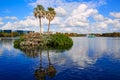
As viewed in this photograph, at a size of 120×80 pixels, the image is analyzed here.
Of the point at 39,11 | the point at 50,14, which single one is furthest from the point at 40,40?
the point at 50,14

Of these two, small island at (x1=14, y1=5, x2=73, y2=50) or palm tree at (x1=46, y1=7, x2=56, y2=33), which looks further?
palm tree at (x1=46, y1=7, x2=56, y2=33)

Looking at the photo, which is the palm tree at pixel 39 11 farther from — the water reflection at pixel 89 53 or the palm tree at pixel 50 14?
the water reflection at pixel 89 53

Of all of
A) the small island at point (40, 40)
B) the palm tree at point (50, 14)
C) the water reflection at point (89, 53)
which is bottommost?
the water reflection at point (89, 53)

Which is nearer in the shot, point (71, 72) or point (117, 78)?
point (117, 78)

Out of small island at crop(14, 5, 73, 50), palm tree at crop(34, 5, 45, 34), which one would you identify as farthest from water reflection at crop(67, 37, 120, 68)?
palm tree at crop(34, 5, 45, 34)

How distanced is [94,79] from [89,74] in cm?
251

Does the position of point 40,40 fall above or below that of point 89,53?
above

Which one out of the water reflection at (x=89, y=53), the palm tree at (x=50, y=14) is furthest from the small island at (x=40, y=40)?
the water reflection at (x=89, y=53)

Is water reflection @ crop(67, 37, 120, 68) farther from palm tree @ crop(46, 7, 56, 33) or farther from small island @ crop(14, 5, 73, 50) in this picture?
palm tree @ crop(46, 7, 56, 33)

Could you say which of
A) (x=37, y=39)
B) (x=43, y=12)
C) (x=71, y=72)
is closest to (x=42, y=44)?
(x=37, y=39)

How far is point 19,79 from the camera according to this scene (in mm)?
22203

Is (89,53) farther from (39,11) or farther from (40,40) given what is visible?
(39,11)

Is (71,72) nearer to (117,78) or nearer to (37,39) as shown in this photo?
(117,78)

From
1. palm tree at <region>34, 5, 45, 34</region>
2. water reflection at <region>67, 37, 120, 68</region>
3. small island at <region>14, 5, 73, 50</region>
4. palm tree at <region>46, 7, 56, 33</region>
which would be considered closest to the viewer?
water reflection at <region>67, 37, 120, 68</region>
